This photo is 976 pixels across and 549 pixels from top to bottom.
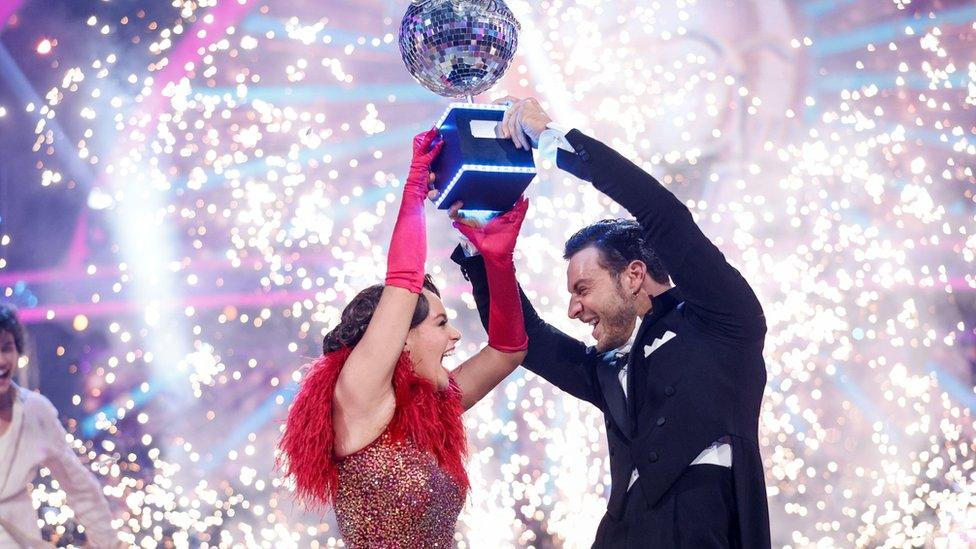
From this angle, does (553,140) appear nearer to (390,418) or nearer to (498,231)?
(498,231)

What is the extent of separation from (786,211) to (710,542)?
3718 millimetres

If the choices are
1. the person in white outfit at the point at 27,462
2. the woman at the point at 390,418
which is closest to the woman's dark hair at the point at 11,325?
the person in white outfit at the point at 27,462

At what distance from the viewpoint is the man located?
202cm

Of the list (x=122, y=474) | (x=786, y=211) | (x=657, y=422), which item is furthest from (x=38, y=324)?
(x=786, y=211)

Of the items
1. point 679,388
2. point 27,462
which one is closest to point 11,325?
point 27,462

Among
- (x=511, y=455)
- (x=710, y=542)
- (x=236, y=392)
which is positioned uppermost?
(x=710, y=542)

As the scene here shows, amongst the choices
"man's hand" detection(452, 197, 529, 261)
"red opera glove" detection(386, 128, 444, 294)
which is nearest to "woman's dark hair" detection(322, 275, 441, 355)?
"red opera glove" detection(386, 128, 444, 294)

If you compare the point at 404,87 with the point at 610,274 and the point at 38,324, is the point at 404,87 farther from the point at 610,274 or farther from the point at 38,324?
the point at 610,274

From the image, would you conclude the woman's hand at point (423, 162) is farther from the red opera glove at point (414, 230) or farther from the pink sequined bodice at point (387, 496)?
the pink sequined bodice at point (387, 496)

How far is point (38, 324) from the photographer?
4.41 metres

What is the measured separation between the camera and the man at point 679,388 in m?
2.02

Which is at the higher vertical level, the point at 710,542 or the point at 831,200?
the point at 831,200

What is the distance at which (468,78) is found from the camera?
2199 mm

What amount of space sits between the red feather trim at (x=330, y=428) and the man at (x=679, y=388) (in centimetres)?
41
